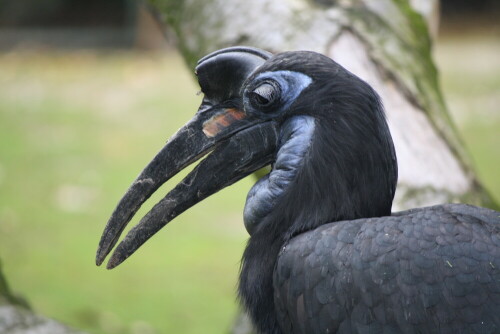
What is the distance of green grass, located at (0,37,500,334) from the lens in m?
6.35

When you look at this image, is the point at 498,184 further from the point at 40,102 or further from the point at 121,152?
the point at 40,102

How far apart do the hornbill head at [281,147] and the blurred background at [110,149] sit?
2007 mm

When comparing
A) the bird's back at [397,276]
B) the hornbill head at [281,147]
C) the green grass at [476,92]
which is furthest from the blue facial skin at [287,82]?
the green grass at [476,92]

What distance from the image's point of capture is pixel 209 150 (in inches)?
119

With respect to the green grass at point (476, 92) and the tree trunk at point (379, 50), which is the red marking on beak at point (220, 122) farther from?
the green grass at point (476, 92)

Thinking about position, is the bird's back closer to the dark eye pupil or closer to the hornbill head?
the hornbill head

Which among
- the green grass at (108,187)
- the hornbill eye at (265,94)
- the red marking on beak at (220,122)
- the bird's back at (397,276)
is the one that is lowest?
the green grass at (108,187)

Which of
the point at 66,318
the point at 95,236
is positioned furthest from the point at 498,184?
the point at 66,318

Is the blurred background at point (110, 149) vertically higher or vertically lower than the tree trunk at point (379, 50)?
lower

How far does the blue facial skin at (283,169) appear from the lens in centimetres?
284

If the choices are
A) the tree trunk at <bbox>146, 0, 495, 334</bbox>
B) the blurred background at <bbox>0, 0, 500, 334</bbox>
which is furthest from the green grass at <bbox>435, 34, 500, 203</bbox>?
the tree trunk at <bbox>146, 0, 495, 334</bbox>

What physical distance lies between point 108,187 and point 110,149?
1332mm

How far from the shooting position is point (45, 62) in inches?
534

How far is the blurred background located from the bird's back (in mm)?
2611
